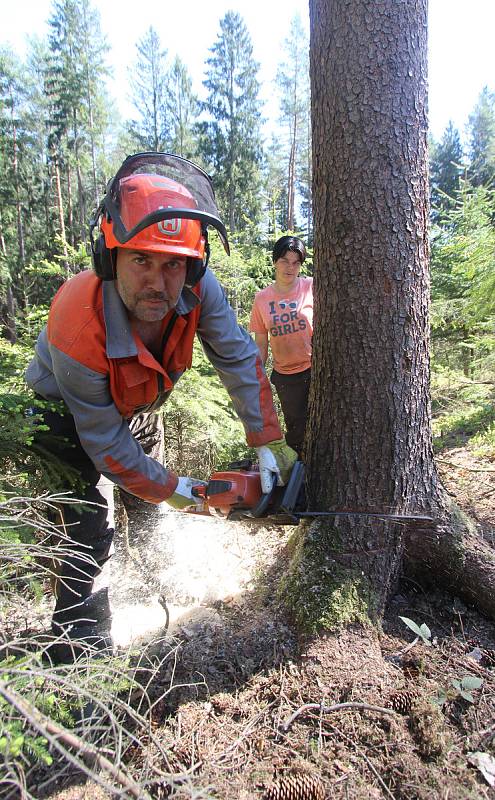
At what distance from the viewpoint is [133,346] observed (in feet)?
6.93

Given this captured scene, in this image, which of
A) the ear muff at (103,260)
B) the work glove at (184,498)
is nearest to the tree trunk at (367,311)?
the work glove at (184,498)

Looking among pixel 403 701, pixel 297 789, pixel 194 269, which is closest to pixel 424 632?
pixel 403 701

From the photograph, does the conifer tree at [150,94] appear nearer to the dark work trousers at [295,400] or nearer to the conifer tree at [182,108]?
the conifer tree at [182,108]

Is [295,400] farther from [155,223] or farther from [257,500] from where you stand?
[155,223]

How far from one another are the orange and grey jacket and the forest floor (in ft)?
2.95

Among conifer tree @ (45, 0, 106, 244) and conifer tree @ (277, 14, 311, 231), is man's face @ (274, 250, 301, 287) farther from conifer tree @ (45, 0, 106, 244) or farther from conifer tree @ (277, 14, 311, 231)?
conifer tree @ (45, 0, 106, 244)

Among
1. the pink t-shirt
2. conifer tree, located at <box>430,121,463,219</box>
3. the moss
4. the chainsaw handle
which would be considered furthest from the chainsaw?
conifer tree, located at <box>430,121,463,219</box>

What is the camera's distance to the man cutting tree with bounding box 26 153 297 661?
77.4 inches

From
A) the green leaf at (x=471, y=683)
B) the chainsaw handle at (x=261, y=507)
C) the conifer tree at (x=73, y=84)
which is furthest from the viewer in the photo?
the conifer tree at (x=73, y=84)

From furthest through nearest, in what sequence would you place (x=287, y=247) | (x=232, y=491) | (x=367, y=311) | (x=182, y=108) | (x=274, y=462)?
(x=182, y=108)
(x=287, y=247)
(x=274, y=462)
(x=232, y=491)
(x=367, y=311)

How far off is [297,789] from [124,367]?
1.79m

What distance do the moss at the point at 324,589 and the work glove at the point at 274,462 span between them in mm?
326

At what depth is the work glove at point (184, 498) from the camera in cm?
255

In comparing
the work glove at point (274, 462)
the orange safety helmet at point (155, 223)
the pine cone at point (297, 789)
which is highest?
the orange safety helmet at point (155, 223)
